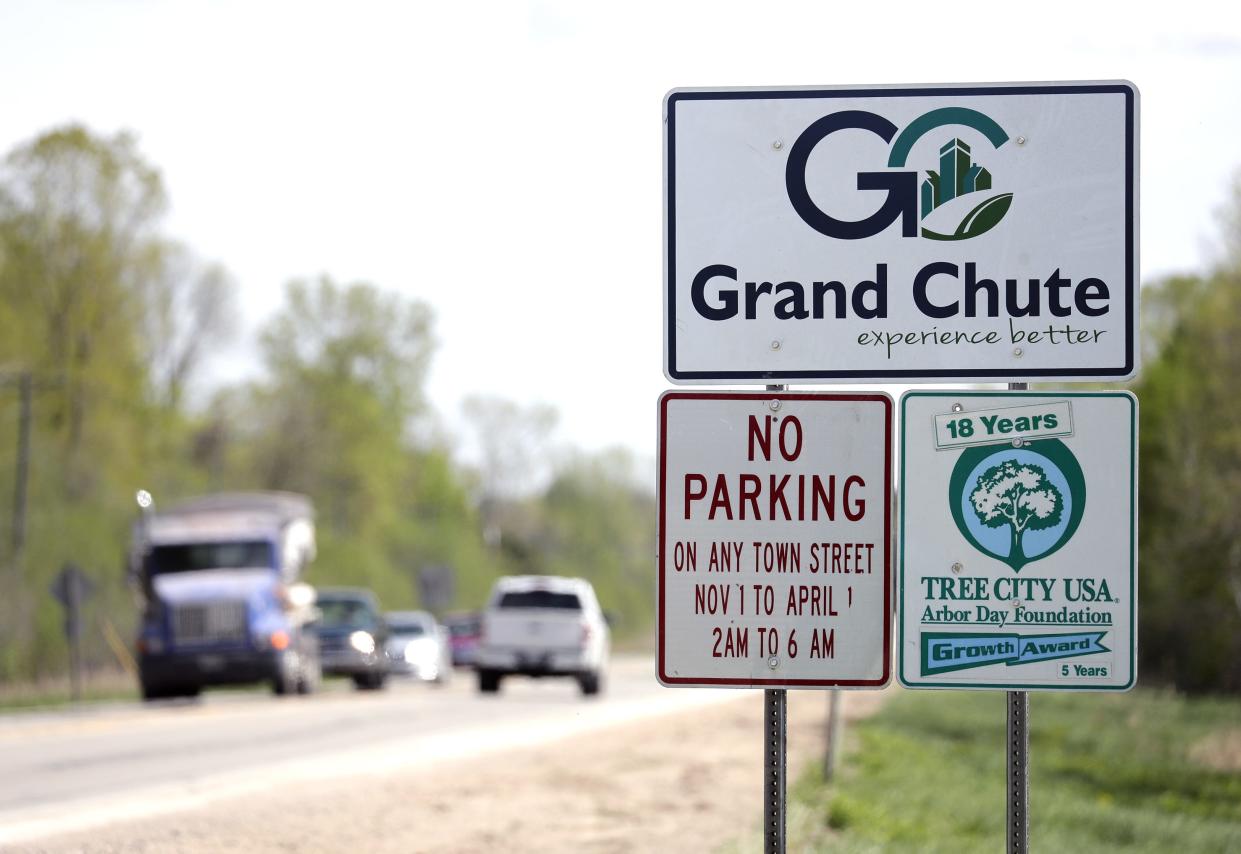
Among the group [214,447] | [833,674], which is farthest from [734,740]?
[214,447]

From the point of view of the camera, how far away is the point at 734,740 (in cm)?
2139

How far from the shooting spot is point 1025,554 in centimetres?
555

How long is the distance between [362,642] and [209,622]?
7.30 metres

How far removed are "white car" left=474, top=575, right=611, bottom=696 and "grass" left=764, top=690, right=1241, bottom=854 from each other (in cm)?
499

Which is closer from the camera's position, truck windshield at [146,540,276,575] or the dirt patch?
the dirt patch

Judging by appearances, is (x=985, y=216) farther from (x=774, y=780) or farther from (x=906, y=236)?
(x=774, y=780)

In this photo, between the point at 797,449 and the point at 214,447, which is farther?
the point at 214,447

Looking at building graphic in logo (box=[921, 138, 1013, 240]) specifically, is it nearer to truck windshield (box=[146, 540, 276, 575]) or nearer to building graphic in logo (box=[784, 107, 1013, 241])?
building graphic in logo (box=[784, 107, 1013, 241])

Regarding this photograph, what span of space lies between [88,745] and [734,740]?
697 centimetres

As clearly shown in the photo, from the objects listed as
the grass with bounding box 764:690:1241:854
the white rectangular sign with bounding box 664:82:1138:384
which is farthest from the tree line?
the white rectangular sign with bounding box 664:82:1138:384

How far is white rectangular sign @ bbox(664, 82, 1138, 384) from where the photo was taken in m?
5.68

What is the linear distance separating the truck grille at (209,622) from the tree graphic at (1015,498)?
89.2 ft

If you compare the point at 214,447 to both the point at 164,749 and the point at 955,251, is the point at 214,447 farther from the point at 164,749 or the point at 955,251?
the point at 955,251

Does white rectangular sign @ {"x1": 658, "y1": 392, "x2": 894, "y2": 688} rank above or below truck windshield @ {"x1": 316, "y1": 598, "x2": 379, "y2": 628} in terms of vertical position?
above
